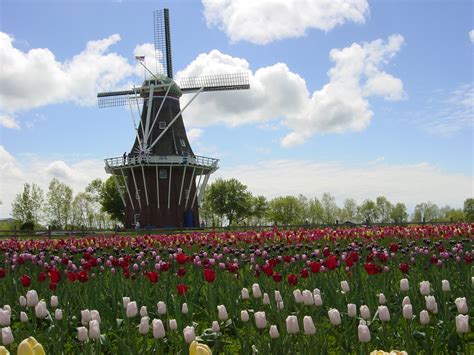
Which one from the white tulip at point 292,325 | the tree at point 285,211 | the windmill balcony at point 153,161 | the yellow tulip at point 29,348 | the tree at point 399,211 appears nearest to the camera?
the yellow tulip at point 29,348

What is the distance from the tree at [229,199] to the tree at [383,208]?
47.0m

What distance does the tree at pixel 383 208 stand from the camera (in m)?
107

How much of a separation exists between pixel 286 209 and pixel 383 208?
113 feet

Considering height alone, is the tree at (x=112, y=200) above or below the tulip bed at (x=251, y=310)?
above

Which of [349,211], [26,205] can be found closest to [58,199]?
[26,205]

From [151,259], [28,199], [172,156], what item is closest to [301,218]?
[28,199]

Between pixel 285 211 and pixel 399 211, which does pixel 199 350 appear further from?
pixel 399 211

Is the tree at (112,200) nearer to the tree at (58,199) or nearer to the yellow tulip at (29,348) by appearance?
the tree at (58,199)

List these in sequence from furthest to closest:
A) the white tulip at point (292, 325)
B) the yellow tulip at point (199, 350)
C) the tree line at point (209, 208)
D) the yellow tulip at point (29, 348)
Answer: the tree line at point (209, 208) → the white tulip at point (292, 325) → the yellow tulip at point (29, 348) → the yellow tulip at point (199, 350)

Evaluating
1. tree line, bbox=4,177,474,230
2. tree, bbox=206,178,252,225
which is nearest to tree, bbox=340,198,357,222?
tree line, bbox=4,177,474,230

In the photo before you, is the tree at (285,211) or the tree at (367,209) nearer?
the tree at (285,211)

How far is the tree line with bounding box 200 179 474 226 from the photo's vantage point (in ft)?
226

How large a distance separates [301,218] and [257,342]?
268 feet

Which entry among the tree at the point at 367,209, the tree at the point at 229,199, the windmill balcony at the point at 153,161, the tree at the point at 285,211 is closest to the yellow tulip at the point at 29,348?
the windmill balcony at the point at 153,161
